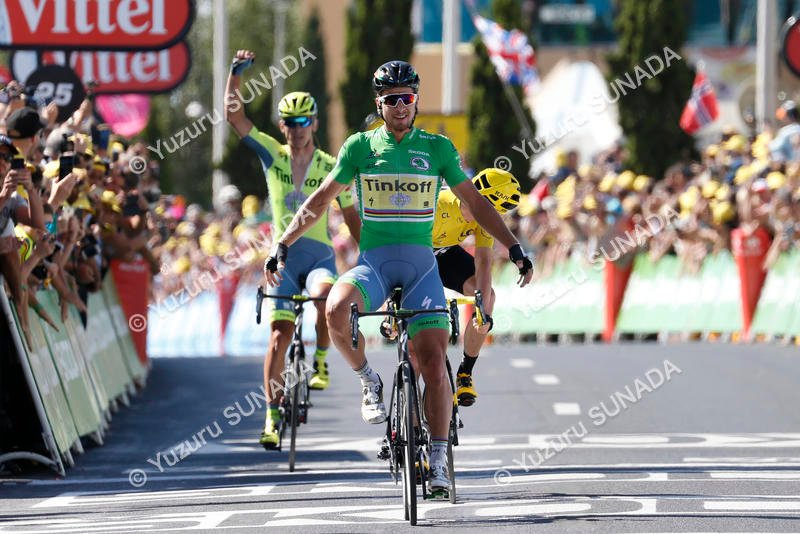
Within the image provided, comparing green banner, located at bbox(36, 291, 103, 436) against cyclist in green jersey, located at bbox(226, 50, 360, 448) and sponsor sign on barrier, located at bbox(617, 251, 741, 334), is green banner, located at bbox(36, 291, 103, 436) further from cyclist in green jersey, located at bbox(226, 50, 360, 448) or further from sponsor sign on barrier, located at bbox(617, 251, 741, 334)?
sponsor sign on barrier, located at bbox(617, 251, 741, 334)

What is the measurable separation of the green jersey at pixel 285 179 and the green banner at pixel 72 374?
6.43 ft

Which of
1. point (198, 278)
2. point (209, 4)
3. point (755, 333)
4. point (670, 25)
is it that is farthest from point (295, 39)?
point (755, 333)

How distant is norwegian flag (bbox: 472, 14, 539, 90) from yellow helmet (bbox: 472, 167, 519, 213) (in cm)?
2252

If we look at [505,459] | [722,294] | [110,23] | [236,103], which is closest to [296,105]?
[236,103]

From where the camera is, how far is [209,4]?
2894 inches

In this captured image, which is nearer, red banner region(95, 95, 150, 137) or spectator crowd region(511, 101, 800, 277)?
spectator crowd region(511, 101, 800, 277)

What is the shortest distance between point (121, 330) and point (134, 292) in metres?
0.99

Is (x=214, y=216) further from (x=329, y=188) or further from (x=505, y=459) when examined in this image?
(x=329, y=188)

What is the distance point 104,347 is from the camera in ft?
55.3

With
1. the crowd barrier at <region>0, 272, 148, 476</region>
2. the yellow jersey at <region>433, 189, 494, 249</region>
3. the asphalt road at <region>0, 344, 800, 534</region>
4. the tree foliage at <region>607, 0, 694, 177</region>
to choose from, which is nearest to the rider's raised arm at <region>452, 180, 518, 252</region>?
the asphalt road at <region>0, 344, 800, 534</region>

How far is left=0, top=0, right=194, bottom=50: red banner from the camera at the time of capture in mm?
17828

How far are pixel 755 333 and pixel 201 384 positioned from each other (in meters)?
7.63

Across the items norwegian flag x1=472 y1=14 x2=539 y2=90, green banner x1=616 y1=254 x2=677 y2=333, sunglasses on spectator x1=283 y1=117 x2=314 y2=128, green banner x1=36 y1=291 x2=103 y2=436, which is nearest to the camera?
sunglasses on spectator x1=283 y1=117 x2=314 y2=128

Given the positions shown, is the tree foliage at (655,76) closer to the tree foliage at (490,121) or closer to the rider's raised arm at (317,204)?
the tree foliage at (490,121)
